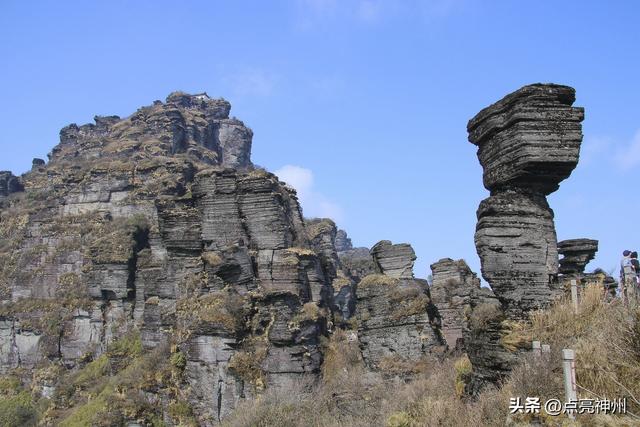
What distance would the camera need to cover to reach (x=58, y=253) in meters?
51.2

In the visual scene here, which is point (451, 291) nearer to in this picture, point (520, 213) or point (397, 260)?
point (397, 260)

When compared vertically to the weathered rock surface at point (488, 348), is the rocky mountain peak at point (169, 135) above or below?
above

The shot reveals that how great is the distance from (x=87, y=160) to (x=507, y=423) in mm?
74053

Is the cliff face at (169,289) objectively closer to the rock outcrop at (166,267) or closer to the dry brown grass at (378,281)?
the rock outcrop at (166,267)

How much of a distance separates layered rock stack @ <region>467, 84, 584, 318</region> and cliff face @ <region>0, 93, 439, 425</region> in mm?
9959

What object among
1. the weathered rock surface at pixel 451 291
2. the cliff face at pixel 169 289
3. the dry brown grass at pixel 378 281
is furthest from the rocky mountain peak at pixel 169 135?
the dry brown grass at pixel 378 281

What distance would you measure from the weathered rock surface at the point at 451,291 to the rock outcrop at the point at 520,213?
13.0 metres

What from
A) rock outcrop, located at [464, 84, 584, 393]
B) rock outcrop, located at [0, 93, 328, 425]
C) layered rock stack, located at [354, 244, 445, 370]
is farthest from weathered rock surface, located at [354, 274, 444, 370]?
rock outcrop, located at [464, 84, 584, 393]

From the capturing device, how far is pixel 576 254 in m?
16.5

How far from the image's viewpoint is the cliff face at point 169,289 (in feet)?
77.0

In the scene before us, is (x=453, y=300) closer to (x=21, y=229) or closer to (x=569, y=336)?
(x=569, y=336)

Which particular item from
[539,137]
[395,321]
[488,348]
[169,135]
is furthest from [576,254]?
[169,135]

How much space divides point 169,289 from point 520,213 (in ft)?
92.4

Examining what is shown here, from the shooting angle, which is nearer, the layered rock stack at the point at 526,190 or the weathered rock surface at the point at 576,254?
the layered rock stack at the point at 526,190
